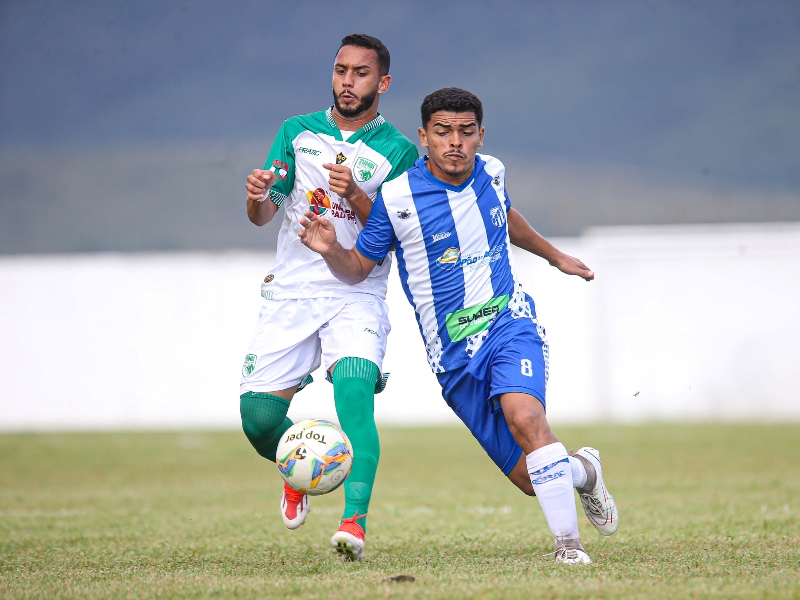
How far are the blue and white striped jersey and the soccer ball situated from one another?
57 cm

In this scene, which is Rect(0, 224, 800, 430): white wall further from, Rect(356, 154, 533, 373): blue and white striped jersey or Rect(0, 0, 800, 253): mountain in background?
Rect(356, 154, 533, 373): blue and white striped jersey

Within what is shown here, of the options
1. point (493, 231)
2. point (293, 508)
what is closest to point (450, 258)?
point (493, 231)

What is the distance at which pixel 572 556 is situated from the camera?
430 cm

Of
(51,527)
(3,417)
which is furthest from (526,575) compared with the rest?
(3,417)

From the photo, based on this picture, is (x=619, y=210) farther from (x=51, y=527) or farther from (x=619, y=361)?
(x=51, y=527)

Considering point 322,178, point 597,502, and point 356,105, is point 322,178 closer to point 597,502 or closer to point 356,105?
point 356,105

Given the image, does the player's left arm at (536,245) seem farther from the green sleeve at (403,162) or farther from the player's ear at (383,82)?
the player's ear at (383,82)

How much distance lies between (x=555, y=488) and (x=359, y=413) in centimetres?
94

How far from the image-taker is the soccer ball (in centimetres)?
450

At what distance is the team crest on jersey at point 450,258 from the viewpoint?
4.69 metres

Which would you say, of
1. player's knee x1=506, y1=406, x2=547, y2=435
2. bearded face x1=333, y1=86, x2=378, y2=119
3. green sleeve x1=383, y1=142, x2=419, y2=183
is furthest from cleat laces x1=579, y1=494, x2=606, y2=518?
bearded face x1=333, y1=86, x2=378, y2=119

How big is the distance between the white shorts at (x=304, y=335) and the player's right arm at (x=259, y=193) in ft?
1.40

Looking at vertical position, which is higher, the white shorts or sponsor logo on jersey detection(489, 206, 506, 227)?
sponsor logo on jersey detection(489, 206, 506, 227)

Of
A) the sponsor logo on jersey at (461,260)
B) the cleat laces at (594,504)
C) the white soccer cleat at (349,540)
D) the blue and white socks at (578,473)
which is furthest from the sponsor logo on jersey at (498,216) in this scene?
the white soccer cleat at (349,540)
